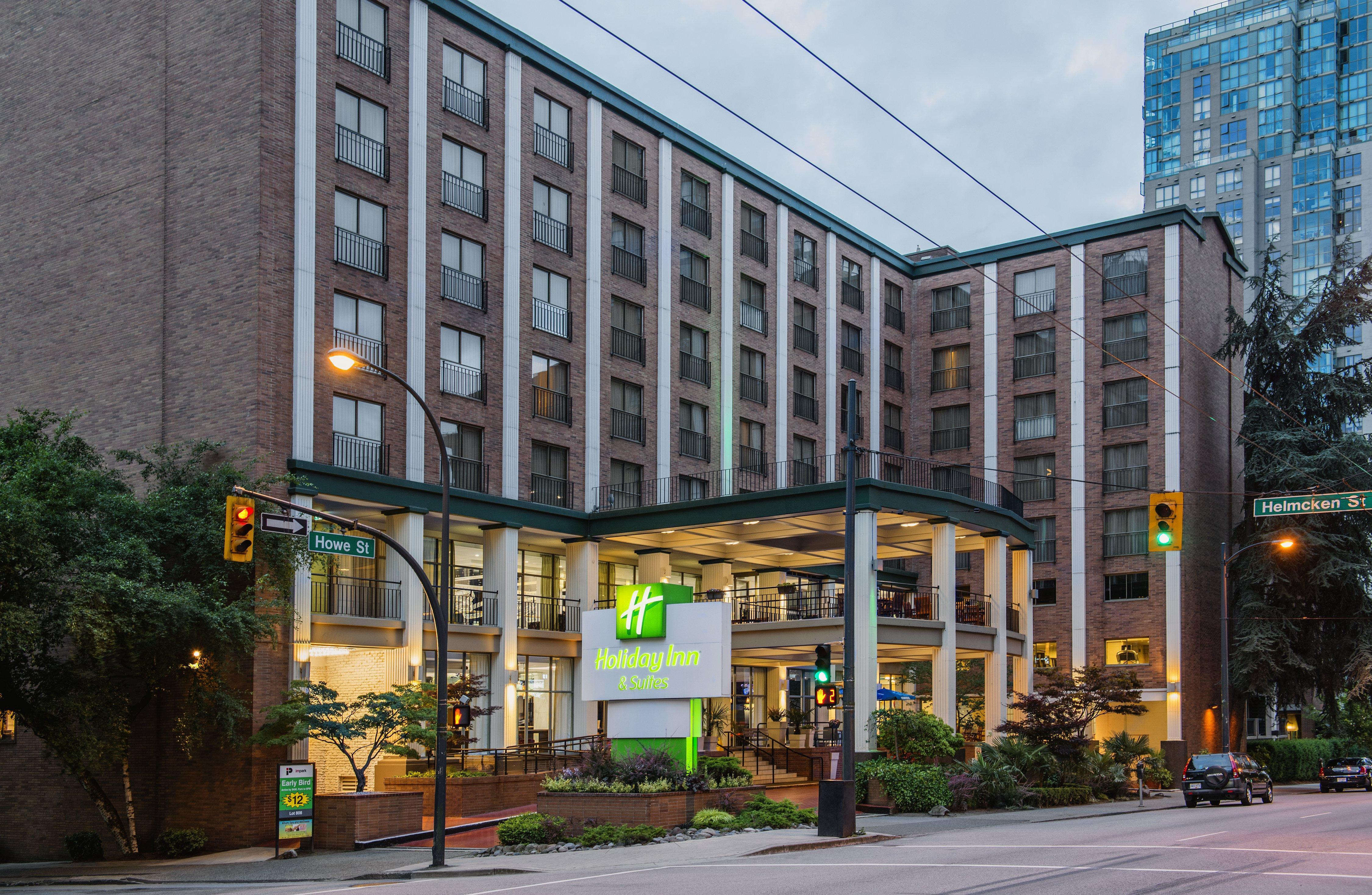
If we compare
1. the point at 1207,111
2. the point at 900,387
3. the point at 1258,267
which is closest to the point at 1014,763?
the point at 900,387

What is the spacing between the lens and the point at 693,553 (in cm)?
4878

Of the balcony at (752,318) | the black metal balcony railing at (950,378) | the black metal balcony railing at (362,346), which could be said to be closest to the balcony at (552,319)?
the black metal balcony railing at (362,346)

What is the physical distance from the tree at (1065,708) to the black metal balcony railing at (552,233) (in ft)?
68.3

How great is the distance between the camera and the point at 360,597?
37375mm

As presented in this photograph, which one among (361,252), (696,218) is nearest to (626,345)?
(696,218)

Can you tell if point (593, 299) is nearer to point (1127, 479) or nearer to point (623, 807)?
point (623, 807)

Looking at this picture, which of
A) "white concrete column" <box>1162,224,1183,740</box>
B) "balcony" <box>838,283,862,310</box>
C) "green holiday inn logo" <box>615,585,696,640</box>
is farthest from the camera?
"balcony" <box>838,283,862,310</box>

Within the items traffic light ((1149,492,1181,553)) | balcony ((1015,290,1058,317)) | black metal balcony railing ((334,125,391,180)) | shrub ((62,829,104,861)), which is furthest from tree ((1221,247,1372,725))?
shrub ((62,829,104,861))

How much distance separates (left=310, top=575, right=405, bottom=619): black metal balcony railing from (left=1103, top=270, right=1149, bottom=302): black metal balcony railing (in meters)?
36.3

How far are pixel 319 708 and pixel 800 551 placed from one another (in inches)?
888

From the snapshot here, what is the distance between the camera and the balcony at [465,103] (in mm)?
41500

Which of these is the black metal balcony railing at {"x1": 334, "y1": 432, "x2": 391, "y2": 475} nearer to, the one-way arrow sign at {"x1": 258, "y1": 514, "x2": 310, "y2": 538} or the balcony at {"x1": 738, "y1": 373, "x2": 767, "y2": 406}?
the one-way arrow sign at {"x1": 258, "y1": 514, "x2": 310, "y2": 538}

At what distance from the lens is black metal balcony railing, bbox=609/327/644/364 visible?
154 feet

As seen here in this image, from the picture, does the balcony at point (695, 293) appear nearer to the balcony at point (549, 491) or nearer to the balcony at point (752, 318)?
the balcony at point (752, 318)
